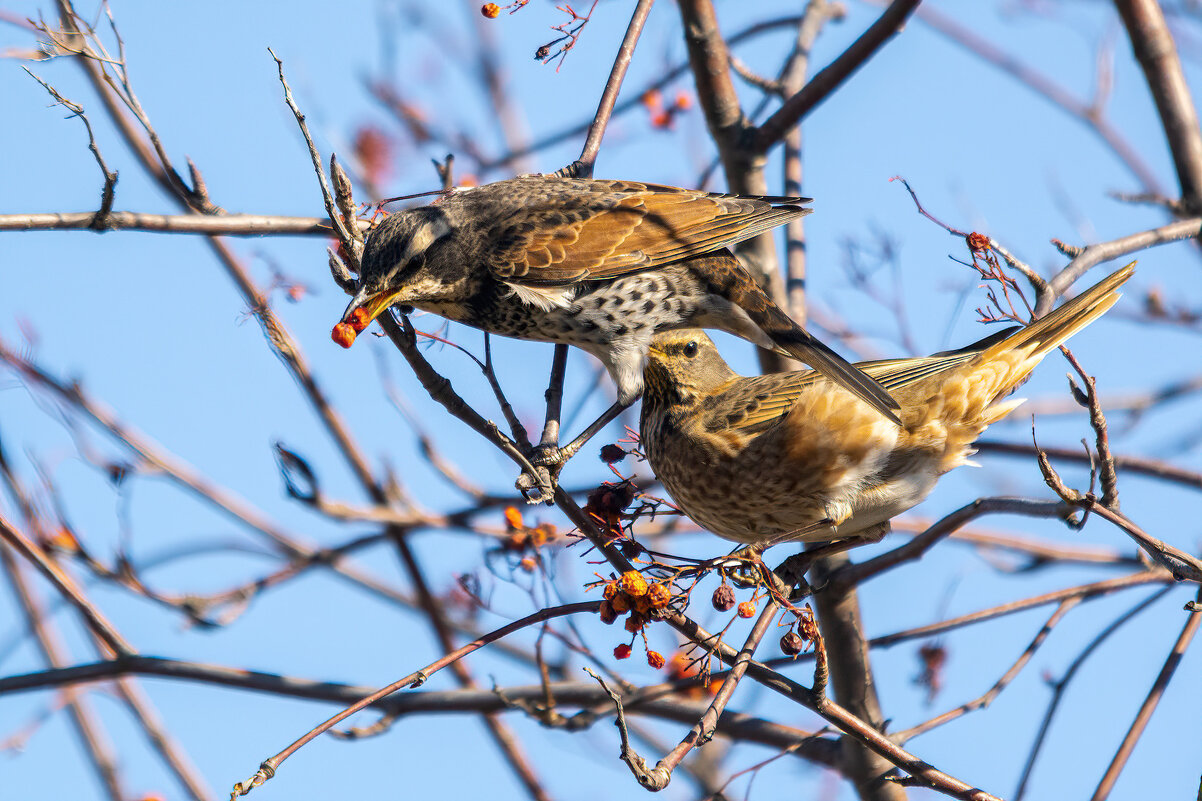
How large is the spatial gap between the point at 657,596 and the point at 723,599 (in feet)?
1.07

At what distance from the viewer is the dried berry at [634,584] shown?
3.13m

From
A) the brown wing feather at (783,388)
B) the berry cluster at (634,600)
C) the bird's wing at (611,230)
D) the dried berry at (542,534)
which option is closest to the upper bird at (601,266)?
the bird's wing at (611,230)

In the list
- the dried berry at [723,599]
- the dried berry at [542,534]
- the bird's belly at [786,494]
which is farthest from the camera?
the dried berry at [542,534]

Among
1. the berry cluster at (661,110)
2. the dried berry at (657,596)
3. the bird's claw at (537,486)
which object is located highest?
the berry cluster at (661,110)

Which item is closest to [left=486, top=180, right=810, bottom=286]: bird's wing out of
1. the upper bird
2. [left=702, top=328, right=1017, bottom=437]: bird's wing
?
the upper bird

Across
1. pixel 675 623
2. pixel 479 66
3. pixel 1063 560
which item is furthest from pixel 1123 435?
pixel 479 66

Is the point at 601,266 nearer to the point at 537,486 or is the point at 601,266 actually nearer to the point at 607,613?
the point at 537,486

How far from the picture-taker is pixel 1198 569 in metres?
2.94

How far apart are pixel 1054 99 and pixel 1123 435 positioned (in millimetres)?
2388

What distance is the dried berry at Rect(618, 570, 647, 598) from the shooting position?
3.13m

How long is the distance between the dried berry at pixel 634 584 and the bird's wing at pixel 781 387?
151cm

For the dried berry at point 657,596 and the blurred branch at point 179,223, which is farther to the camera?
the blurred branch at point 179,223

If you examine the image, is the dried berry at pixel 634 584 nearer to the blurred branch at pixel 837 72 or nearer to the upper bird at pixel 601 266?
the upper bird at pixel 601 266

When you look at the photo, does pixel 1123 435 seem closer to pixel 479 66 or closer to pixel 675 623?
pixel 675 623
